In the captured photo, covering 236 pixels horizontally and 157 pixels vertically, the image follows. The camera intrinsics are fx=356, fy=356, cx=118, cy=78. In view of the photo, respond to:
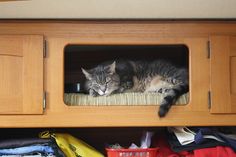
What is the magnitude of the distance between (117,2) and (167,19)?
23 centimetres

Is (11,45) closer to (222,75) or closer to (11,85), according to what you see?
(11,85)

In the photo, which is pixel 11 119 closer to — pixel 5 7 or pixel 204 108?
pixel 5 7

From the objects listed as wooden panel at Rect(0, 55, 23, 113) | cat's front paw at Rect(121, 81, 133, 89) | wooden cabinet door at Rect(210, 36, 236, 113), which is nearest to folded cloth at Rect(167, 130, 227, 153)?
wooden cabinet door at Rect(210, 36, 236, 113)

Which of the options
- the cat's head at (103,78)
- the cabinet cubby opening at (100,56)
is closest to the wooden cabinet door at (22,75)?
the cabinet cubby opening at (100,56)

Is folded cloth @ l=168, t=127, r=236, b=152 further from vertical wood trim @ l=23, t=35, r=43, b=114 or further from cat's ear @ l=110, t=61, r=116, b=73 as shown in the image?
vertical wood trim @ l=23, t=35, r=43, b=114

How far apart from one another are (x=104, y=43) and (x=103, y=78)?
242 millimetres

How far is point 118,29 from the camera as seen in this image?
3.80ft

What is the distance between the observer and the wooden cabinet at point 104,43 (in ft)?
3.72

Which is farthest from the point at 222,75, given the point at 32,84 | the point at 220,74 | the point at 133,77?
the point at 32,84

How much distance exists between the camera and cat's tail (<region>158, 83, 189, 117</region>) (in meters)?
1.13

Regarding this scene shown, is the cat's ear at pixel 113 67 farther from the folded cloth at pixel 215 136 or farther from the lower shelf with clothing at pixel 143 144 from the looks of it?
the folded cloth at pixel 215 136

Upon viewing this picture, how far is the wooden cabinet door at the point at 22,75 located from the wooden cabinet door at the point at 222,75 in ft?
1.82

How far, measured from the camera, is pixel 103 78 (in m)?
1.37

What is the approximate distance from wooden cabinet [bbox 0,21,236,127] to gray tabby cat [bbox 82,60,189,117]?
11 cm
